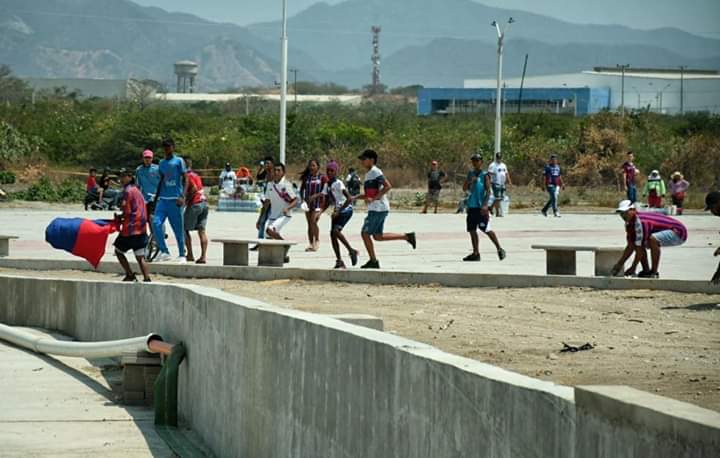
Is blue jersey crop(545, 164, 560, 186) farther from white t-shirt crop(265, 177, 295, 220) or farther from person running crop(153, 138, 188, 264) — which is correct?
person running crop(153, 138, 188, 264)

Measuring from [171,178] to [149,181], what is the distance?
0.65m

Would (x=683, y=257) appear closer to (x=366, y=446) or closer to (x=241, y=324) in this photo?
(x=241, y=324)

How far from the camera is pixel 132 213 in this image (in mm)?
18750

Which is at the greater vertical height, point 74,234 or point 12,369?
point 74,234

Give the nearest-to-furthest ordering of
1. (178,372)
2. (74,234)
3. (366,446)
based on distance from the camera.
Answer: (366,446) < (178,372) < (74,234)

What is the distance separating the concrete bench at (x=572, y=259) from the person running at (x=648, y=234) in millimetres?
862

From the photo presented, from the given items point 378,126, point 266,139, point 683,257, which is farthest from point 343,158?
point 683,257

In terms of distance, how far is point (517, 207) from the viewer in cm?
5103

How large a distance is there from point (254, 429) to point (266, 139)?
73.5 m

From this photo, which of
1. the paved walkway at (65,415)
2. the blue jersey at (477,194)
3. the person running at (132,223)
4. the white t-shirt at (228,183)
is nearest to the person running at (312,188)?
the blue jersey at (477,194)

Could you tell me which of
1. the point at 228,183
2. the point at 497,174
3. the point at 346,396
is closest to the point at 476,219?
the point at 346,396

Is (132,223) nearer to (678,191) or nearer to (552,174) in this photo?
(552,174)

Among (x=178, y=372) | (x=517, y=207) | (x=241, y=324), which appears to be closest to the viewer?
(x=241, y=324)

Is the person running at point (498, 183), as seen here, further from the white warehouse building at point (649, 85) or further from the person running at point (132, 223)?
the white warehouse building at point (649, 85)
